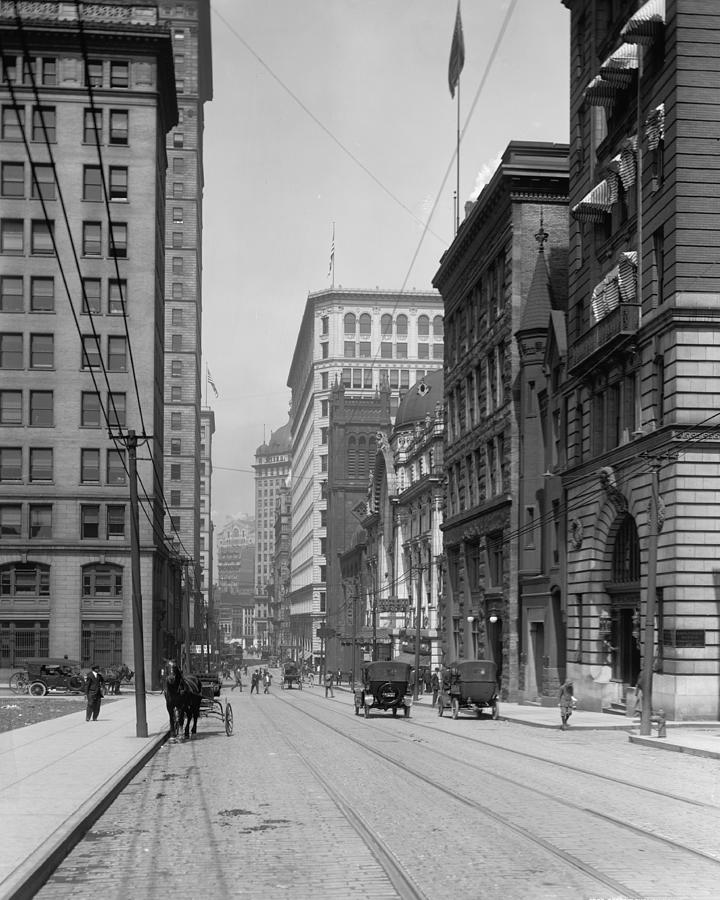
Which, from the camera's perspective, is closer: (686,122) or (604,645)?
(686,122)

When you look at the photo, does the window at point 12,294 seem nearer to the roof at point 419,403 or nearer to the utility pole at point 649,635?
the roof at point 419,403

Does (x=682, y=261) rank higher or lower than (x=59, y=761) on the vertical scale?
higher

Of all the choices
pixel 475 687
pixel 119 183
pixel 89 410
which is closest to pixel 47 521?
pixel 89 410

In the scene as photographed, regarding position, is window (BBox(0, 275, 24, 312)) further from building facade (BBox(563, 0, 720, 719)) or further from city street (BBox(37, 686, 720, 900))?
city street (BBox(37, 686, 720, 900))

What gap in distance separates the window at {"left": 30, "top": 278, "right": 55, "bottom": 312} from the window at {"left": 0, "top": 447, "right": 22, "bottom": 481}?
8.48 metres

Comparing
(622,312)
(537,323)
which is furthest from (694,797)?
(537,323)

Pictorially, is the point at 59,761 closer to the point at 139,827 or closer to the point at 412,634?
the point at 139,827

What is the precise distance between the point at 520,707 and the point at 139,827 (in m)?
35.7

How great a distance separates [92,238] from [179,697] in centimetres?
4878

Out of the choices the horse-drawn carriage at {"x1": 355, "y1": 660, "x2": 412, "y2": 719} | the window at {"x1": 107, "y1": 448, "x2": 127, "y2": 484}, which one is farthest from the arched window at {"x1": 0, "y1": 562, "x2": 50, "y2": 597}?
the horse-drawn carriage at {"x1": 355, "y1": 660, "x2": 412, "y2": 719}

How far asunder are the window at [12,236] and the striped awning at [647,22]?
44.8 metres

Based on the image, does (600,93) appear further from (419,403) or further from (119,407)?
(419,403)

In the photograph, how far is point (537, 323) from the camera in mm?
51312

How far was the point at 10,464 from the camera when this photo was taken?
70750 mm
